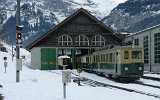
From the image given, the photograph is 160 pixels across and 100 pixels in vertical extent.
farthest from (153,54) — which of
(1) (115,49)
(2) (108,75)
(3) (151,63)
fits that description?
(1) (115,49)

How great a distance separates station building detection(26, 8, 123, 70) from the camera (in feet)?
179

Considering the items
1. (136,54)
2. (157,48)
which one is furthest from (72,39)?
(136,54)

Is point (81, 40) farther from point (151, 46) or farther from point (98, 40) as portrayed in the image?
point (151, 46)

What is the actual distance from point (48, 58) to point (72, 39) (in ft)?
14.6

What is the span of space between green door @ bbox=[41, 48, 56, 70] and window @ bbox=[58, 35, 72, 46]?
1.55 meters

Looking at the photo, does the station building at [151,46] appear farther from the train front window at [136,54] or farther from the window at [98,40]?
the window at [98,40]

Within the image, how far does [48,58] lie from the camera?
180ft

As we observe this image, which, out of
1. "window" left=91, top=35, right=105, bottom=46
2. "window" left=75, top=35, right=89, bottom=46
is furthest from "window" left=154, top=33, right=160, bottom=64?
"window" left=75, top=35, right=89, bottom=46

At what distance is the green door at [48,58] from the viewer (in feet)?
179

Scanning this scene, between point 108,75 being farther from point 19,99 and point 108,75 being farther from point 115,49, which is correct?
point 19,99

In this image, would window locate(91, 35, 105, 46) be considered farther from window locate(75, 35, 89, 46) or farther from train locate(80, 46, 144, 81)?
train locate(80, 46, 144, 81)

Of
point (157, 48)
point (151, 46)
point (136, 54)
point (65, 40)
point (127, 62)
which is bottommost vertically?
point (127, 62)

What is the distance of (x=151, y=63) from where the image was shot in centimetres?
4219

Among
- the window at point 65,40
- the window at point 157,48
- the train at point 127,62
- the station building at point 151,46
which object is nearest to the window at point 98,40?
the window at point 65,40
